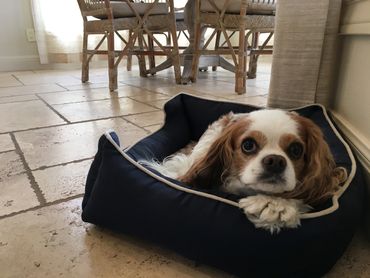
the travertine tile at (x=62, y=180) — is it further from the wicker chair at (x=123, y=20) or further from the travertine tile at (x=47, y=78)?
the travertine tile at (x=47, y=78)

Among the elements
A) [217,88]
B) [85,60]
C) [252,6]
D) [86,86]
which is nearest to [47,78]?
[85,60]

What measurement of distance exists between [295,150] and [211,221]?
274 millimetres

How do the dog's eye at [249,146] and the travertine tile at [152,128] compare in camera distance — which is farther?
the travertine tile at [152,128]

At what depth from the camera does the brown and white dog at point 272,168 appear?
0.75 meters

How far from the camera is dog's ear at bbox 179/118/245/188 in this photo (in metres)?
0.93

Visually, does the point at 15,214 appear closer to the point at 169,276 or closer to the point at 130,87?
the point at 169,276

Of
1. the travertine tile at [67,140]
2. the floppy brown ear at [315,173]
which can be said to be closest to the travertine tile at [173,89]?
the travertine tile at [67,140]

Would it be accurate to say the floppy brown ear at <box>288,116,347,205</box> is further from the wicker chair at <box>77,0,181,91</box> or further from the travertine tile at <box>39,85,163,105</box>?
the wicker chair at <box>77,0,181,91</box>

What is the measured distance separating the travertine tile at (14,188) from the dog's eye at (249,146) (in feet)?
2.18

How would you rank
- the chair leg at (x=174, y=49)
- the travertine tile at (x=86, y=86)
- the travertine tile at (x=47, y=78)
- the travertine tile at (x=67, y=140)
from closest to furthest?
the travertine tile at (x=67, y=140)
the chair leg at (x=174, y=49)
the travertine tile at (x=86, y=86)
the travertine tile at (x=47, y=78)

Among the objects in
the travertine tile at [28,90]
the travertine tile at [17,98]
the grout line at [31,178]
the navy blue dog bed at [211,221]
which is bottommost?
the travertine tile at [28,90]

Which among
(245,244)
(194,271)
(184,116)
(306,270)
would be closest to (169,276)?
(194,271)

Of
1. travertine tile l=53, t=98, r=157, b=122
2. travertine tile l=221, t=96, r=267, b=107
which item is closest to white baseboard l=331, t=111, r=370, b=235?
travertine tile l=221, t=96, r=267, b=107

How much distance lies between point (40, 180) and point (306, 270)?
93 centimetres
